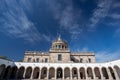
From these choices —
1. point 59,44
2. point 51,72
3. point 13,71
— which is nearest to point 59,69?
point 51,72

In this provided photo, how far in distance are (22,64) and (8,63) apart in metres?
4.01

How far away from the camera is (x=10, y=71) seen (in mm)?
32562

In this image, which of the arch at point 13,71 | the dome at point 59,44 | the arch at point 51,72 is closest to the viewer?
the arch at point 13,71

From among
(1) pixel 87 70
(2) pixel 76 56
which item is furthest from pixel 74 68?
(2) pixel 76 56

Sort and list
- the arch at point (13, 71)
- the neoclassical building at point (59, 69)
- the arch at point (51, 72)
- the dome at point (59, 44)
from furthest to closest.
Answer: the dome at point (59, 44) < the arch at point (51, 72) < the arch at point (13, 71) < the neoclassical building at point (59, 69)

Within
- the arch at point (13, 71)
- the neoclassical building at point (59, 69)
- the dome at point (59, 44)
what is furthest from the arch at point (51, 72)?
the dome at point (59, 44)

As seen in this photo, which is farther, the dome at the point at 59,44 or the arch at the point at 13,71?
the dome at the point at 59,44

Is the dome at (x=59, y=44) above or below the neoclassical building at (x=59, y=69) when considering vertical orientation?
above

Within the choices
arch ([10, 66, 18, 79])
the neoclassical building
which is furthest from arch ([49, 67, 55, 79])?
arch ([10, 66, 18, 79])

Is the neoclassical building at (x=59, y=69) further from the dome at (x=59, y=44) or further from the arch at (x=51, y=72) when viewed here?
the dome at (x=59, y=44)

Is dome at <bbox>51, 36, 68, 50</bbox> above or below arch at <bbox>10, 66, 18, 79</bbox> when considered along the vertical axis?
above

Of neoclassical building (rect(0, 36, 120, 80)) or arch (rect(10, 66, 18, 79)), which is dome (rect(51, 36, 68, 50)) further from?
arch (rect(10, 66, 18, 79))

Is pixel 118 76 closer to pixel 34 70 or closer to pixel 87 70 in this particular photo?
pixel 87 70

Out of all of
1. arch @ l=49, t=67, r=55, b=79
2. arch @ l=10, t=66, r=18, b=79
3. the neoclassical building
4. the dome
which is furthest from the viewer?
the dome
